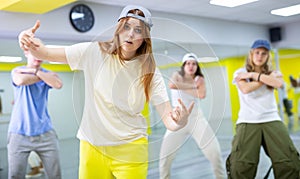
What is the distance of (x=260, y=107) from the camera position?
3.54 m

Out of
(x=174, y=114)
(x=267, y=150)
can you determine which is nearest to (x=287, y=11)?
(x=267, y=150)

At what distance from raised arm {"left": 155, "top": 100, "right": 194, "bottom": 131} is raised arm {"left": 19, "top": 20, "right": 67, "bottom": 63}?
0.52 metres

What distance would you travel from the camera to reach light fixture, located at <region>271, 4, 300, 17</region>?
6271 millimetres

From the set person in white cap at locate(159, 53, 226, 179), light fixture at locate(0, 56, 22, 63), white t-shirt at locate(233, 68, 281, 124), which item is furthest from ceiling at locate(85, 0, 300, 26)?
person in white cap at locate(159, 53, 226, 179)

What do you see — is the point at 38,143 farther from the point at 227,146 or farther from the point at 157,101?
the point at 227,146

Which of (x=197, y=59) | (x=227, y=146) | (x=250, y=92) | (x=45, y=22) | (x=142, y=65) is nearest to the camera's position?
(x=142, y=65)

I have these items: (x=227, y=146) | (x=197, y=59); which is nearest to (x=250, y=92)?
(x=197, y=59)

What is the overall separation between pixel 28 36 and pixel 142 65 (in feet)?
1.70

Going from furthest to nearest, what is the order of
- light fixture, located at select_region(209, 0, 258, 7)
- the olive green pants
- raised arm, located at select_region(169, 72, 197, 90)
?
light fixture, located at select_region(209, 0, 258, 7)
the olive green pants
raised arm, located at select_region(169, 72, 197, 90)

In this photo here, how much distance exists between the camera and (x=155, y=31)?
75.3 inches

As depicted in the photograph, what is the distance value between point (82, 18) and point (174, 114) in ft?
11.9

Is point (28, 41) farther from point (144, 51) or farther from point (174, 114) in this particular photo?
point (174, 114)

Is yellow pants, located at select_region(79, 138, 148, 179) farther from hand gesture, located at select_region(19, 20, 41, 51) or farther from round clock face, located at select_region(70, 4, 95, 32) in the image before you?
round clock face, located at select_region(70, 4, 95, 32)

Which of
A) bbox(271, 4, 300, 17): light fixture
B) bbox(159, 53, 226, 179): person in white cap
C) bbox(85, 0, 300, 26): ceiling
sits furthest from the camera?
bbox(271, 4, 300, 17): light fixture
